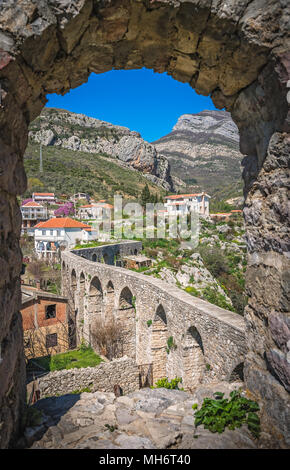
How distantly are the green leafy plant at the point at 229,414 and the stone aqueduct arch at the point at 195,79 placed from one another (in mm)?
151

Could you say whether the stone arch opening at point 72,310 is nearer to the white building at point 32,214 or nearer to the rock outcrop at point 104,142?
the white building at point 32,214

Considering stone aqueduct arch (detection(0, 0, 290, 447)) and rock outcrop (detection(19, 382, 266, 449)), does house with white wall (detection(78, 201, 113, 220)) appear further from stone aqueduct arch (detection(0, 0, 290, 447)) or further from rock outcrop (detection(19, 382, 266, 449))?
stone aqueduct arch (detection(0, 0, 290, 447))

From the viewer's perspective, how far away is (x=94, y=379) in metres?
10.2

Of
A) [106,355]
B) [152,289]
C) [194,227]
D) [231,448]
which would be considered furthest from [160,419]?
[194,227]

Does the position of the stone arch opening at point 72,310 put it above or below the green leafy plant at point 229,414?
below

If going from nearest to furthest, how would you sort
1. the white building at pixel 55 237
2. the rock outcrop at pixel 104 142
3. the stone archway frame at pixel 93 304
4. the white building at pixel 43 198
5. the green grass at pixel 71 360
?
the green grass at pixel 71 360, the stone archway frame at pixel 93 304, the white building at pixel 55 237, the white building at pixel 43 198, the rock outcrop at pixel 104 142

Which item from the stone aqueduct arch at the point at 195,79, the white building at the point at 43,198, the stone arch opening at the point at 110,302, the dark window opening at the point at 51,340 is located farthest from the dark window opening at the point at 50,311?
the white building at the point at 43,198

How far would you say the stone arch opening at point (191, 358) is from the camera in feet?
29.3

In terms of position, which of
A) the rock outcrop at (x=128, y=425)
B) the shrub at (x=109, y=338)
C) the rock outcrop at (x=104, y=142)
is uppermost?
the rock outcrop at (x=104, y=142)

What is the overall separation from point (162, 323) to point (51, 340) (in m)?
8.85

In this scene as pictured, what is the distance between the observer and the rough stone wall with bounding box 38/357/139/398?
9.57 meters

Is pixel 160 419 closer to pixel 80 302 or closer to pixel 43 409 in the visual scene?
pixel 43 409

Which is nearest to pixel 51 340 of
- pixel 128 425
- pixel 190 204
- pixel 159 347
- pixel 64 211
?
pixel 159 347

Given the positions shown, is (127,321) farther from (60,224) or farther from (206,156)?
(206,156)
